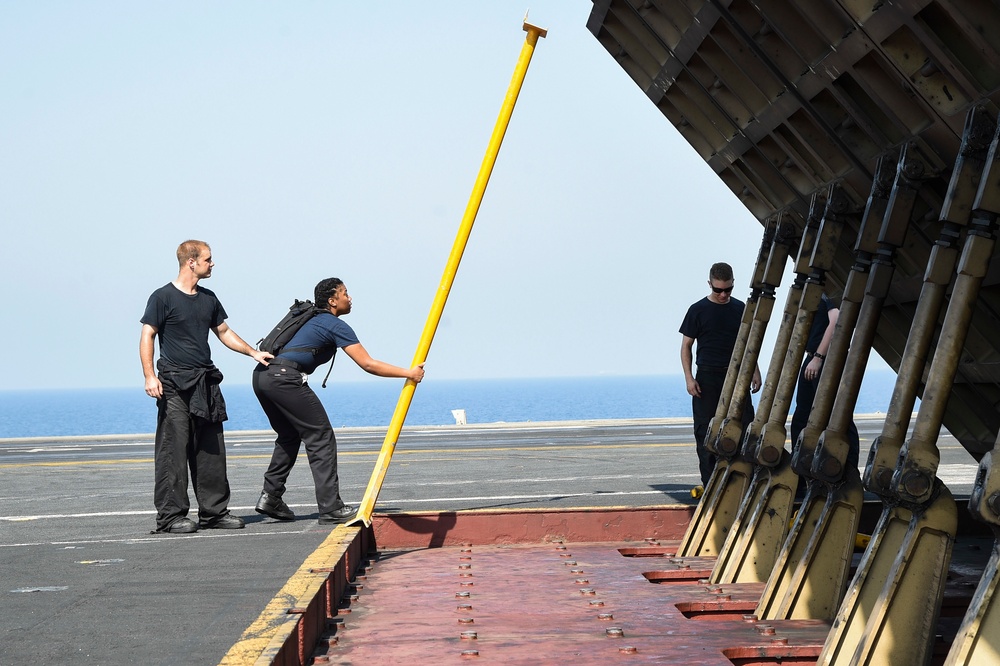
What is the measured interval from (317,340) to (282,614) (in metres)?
4.15

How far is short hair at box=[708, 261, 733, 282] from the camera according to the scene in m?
9.82

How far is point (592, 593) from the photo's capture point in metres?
6.08

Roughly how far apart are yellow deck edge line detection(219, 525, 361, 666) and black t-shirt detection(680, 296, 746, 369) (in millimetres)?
3989

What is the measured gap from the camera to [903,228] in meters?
5.73

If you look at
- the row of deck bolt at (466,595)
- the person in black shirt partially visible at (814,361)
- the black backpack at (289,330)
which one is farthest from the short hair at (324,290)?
the person in black shirt partially visible at (814,361)

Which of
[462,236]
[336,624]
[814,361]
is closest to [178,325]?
[462,236]

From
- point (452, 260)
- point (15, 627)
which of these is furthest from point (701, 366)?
point (15, 627)

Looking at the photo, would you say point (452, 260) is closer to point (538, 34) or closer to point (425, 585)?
point (538, 34)

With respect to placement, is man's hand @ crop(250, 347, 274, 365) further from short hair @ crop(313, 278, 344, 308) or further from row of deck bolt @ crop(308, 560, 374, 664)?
row of deck bolt @ crop(308, 560, 374, 664)

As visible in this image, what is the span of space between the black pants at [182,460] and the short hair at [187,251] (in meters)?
0.90

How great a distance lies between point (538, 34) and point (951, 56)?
3.33m

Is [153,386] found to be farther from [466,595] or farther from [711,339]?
[711,339]

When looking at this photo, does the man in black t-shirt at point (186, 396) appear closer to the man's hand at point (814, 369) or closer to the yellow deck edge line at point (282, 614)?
the yellow deck edge line at point (282, 614)

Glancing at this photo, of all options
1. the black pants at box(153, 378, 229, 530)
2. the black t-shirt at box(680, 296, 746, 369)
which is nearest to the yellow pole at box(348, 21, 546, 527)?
the black pants at box(153, 378, 229, 530)
